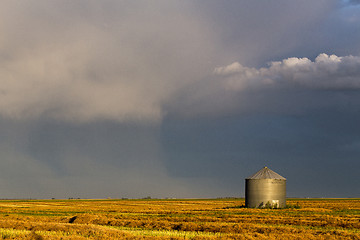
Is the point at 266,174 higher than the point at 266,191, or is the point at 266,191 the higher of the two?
the point at 266,174

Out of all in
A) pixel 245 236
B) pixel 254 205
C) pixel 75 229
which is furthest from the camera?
pixel 254 205

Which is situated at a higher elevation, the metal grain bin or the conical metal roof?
the conical metal roof

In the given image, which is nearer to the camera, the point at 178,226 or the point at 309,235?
the point at 309,235

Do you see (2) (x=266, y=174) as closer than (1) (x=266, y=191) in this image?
No

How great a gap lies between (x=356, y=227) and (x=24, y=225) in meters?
28.8

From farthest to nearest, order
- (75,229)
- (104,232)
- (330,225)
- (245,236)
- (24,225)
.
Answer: (330,225), (24,225), (75,229), (104,232), (245,236)

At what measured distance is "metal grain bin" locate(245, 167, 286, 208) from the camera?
72.6m

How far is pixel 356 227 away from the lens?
4034 centimetres

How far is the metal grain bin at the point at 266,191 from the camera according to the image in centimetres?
A: 7262

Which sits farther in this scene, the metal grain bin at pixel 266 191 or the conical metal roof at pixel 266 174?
the conical metal roof at pixel 266 174

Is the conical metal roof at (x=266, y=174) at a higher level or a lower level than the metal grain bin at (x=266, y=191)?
higher

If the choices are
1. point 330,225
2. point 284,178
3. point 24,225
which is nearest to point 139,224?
point 24,225

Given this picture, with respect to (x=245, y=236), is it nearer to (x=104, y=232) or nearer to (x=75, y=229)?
(x=104, y=232)

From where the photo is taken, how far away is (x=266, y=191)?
72750mm
